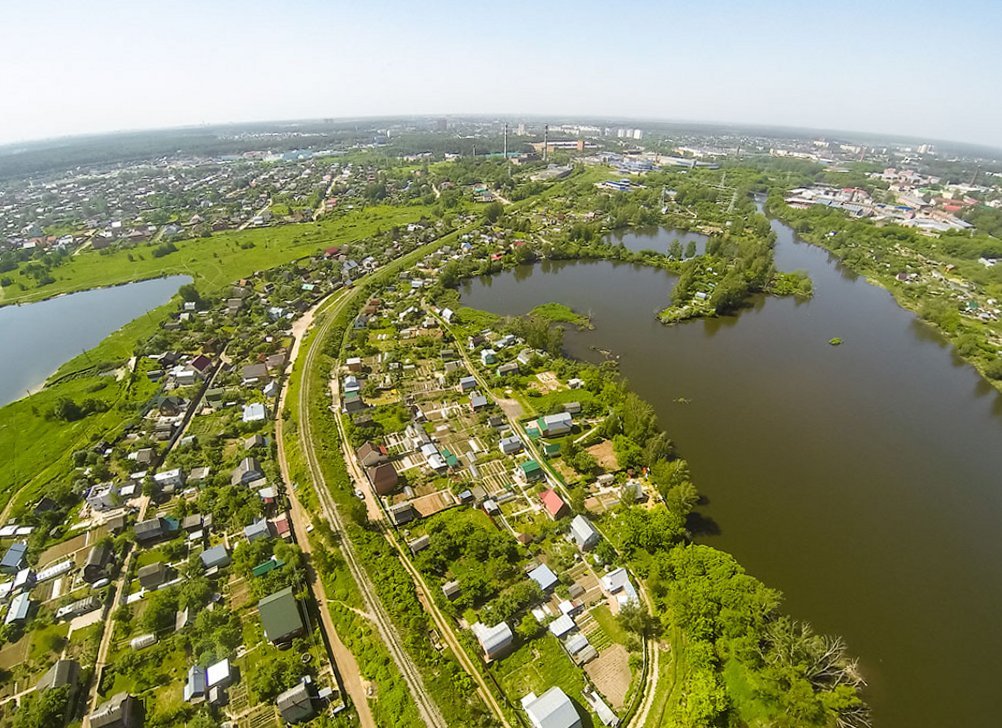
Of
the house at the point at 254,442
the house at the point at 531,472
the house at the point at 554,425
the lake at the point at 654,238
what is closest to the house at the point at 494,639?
the house at the point at 531,472

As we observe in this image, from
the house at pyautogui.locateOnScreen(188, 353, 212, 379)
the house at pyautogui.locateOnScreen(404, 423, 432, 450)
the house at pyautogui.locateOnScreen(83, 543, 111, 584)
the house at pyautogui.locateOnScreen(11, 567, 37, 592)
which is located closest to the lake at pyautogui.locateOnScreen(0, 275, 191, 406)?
the house at pyautogui.locateOnScreen(188, 353, 212, 379)

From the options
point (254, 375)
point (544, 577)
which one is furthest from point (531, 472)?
point (254, 375)

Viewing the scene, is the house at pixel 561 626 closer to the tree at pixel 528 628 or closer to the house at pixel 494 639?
the tree at pixel 528 628

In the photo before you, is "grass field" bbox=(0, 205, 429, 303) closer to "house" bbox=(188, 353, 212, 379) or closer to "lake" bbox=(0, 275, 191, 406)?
"lake" bbox=(0, 275, 191, 406)

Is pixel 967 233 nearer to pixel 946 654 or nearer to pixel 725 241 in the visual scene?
pixel 725 241

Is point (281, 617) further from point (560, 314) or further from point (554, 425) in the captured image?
point (560, 314)
